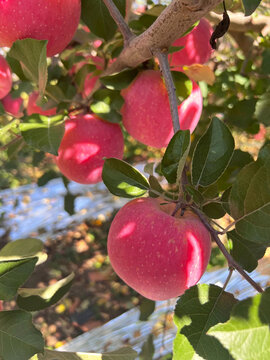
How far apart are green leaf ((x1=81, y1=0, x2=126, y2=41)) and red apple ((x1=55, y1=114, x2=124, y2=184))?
7.3 inches

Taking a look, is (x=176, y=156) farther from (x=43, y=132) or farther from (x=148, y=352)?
(x=148, y=352)

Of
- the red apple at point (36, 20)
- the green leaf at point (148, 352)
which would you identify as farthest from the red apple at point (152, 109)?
the green leaf at point (148, 352)

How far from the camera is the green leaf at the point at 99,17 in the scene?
0.73 m

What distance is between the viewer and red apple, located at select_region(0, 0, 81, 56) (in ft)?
1.93

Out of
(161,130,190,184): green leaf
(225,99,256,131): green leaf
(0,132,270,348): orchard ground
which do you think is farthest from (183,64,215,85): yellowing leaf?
(0,132,270,348): orchard ground

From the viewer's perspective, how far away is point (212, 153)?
0.65 m

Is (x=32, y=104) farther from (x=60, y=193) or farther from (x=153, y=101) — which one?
(x=60, y=193)

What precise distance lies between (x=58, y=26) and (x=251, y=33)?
95cm

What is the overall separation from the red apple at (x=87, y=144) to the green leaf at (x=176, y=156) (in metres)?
0.30

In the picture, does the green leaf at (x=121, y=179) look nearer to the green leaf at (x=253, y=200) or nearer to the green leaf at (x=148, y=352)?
the green leaf at (x=253, y=200)

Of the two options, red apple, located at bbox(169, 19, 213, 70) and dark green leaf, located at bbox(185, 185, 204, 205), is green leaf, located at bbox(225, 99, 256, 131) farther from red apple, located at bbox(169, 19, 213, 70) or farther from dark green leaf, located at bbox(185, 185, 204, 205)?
dark green leaf, located at bbox(185, 185, 204, 205)

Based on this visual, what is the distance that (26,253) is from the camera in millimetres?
922

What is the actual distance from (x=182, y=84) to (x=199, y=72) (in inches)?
1.7

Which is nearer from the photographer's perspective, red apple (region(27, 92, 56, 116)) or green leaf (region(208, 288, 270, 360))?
green leaf (region(208, 288, 270, 360))
